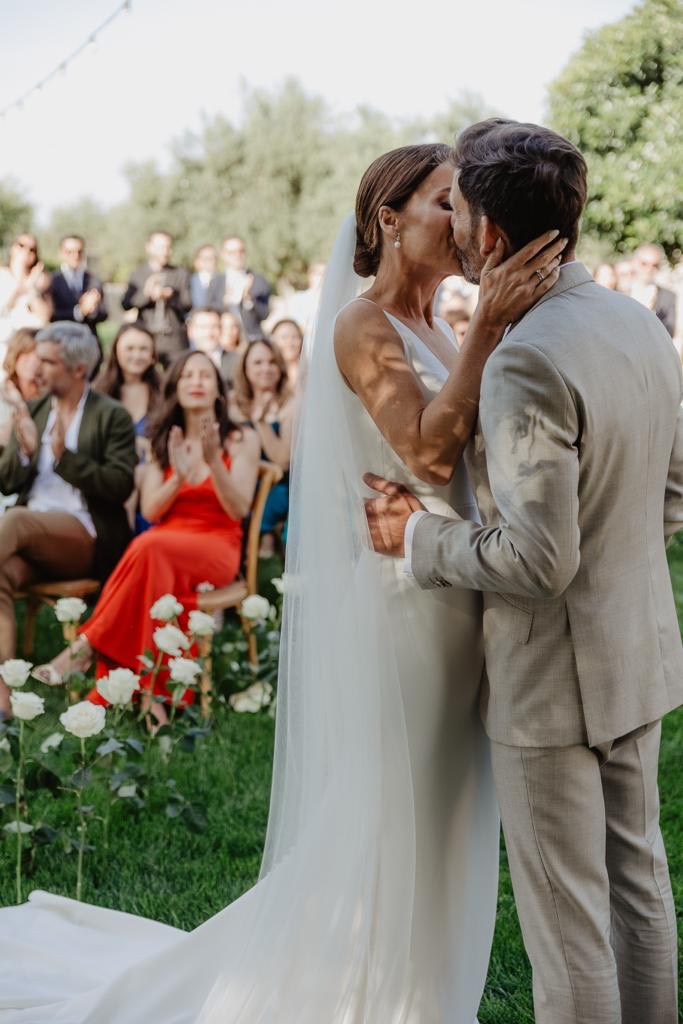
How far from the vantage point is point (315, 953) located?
8.62 feet

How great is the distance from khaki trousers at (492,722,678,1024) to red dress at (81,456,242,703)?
139 inches

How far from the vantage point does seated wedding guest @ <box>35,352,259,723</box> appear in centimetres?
561

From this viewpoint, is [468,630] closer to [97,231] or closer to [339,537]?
[339,537]

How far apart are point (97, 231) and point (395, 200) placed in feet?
136

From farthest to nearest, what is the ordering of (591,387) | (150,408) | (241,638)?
(150,408) < (241,638) < (591,387)

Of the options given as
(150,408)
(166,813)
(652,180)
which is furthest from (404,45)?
(166,813)

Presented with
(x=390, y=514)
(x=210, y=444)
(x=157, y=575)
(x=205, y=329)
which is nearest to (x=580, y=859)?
(x=390, y=514)

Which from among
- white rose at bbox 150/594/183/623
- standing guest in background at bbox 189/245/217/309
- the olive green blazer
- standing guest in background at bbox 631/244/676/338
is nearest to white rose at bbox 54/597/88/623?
white rose at bbox 150/594/183/623

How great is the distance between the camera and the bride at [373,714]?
102 inches

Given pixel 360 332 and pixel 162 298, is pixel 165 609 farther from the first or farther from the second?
pixel 162 298

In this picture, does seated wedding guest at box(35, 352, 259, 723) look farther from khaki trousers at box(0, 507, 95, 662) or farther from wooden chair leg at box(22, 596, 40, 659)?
wooden chair leg at box(22, 596, 40, 659)

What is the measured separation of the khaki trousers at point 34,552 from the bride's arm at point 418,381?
3.68 meters

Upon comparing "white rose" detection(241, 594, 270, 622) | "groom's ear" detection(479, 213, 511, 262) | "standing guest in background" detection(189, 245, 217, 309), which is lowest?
"white rose" detection(241, 594, 270, 622)

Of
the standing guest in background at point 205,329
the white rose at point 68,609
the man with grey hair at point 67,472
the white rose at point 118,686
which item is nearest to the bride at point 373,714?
the white rose at point 118,686
